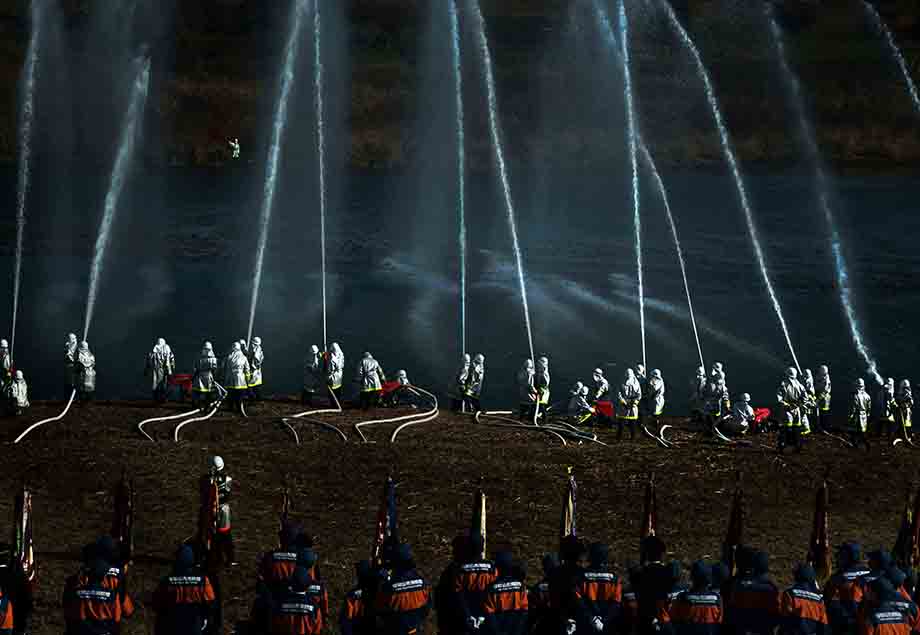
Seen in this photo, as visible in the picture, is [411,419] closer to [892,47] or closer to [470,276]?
[470,276]

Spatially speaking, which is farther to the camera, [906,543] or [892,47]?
[892,47]

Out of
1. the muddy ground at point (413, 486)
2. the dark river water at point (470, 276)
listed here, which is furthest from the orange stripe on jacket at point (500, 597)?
the dark river water at point (470, 276)

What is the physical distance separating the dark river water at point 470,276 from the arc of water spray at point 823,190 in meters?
0.68

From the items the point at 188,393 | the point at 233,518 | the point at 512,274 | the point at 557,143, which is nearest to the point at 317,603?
the point at 233,518

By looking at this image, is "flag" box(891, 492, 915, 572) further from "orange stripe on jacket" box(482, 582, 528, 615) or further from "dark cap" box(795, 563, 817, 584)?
"orange stripe on jacket" box(482, 582, 528, 615)

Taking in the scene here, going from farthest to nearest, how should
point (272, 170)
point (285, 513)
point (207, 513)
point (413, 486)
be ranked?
point (272, 170), point (413, 486), point (207, 513), point (285, 513)

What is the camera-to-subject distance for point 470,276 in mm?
75812

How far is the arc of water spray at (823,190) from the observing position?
66238 millimetres

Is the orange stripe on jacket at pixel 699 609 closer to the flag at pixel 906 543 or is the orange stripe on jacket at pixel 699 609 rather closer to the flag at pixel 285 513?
the flag at pixel 285 513

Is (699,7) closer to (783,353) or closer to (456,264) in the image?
(456,264)

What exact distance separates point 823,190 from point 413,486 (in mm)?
89186

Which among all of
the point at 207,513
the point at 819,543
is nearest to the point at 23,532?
the point at 207,513

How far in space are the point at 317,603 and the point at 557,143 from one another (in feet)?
337

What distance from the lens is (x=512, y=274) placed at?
76.3 metres
